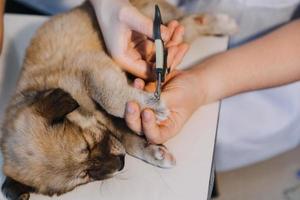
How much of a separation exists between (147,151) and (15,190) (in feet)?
0.94

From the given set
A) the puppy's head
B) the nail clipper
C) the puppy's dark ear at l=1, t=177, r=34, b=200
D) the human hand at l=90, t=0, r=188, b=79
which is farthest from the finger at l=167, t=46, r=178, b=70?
the puppy's dark ear at l=1, t=177, r=34, b=200

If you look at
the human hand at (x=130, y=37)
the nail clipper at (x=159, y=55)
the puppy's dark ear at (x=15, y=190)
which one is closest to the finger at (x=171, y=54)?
the human hand at (x=130, y=37)

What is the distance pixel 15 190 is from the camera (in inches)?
37.6

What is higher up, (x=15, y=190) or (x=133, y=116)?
(x=133, y=116)

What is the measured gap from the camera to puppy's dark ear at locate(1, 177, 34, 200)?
950 mm

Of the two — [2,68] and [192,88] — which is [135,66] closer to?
[192,88]

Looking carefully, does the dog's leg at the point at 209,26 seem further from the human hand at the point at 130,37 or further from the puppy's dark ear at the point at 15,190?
the puppy's dark ear at the point at 15,190

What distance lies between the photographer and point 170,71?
3.59 ft

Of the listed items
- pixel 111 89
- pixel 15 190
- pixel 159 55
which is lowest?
pixel 15 190

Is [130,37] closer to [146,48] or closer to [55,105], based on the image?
[146,48]

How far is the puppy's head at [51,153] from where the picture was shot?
37.9 inches

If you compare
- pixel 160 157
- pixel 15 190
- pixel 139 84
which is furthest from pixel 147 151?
pixel 15 190

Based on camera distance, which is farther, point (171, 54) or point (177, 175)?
point (171, 54)

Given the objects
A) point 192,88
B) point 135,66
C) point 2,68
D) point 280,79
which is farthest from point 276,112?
point 2,68
